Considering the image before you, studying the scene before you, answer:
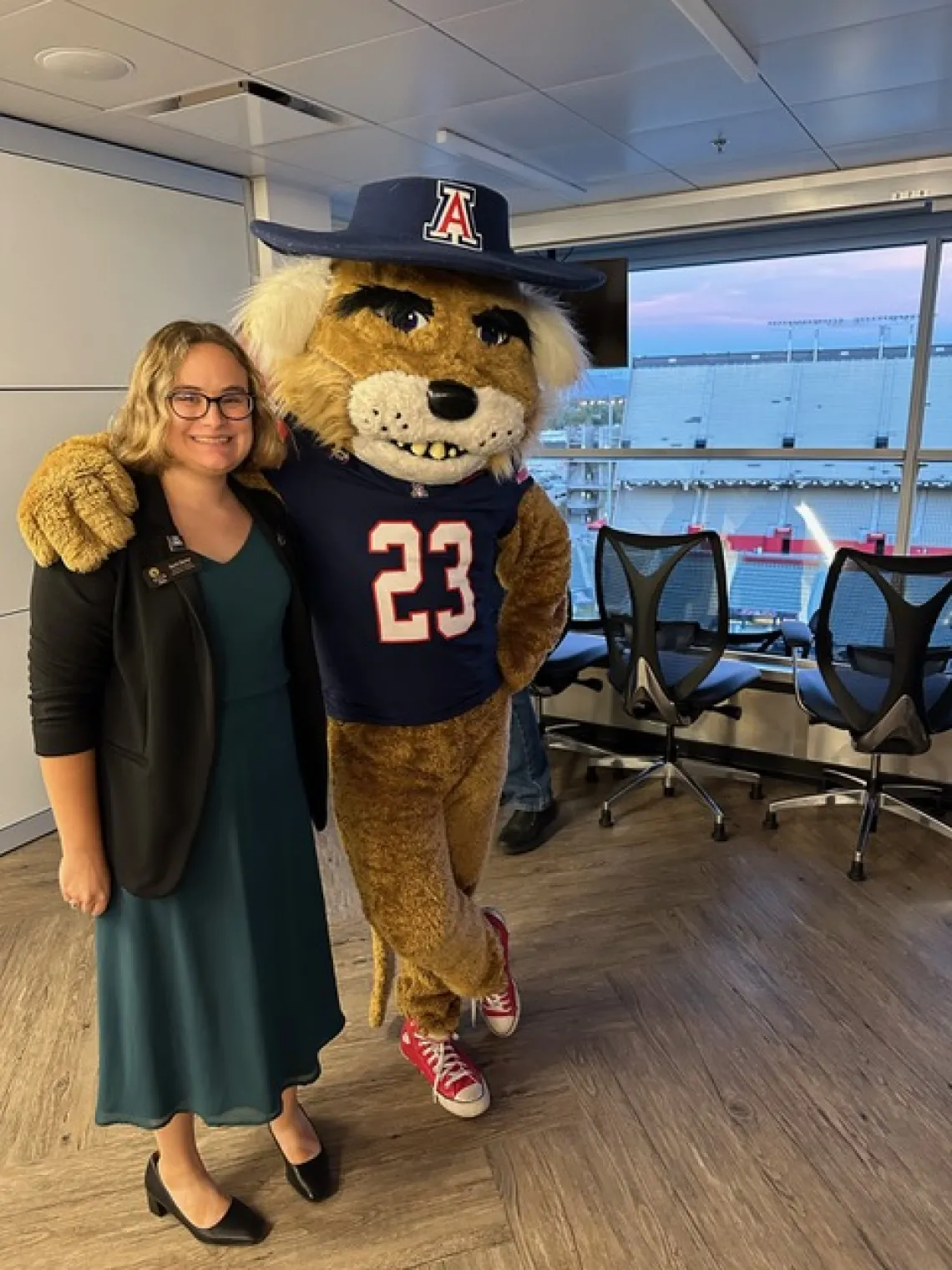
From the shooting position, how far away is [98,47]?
2.29m

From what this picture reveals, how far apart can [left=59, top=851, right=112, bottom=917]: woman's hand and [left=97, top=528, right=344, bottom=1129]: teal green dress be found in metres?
0.04

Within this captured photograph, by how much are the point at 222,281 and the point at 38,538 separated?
2765 mm

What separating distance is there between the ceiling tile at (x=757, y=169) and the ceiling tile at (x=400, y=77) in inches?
44.2

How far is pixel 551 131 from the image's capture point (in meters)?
2.98

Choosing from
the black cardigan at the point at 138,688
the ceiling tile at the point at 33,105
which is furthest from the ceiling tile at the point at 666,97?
the black cardigan at the point at 138,688

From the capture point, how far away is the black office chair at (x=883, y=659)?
2883mm

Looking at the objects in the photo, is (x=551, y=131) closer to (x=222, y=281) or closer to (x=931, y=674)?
(x=222, y=281)

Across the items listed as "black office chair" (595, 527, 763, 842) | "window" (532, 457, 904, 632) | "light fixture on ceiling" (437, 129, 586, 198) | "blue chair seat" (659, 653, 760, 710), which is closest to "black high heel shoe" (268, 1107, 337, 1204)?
"black office chair" (595, 527, 763, 842)

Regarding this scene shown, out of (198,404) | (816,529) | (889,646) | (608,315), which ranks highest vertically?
(608,315)

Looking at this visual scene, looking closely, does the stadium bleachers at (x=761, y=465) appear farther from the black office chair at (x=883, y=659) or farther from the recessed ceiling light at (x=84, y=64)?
the recessed ceiling light at (x=84, y=64)

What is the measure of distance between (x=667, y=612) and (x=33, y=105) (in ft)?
8.66

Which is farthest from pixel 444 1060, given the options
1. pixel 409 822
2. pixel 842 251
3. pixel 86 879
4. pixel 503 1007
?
pixel 842 251

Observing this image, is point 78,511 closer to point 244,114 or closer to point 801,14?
point 801,14

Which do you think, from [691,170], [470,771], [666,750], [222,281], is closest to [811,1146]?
[470,771]
